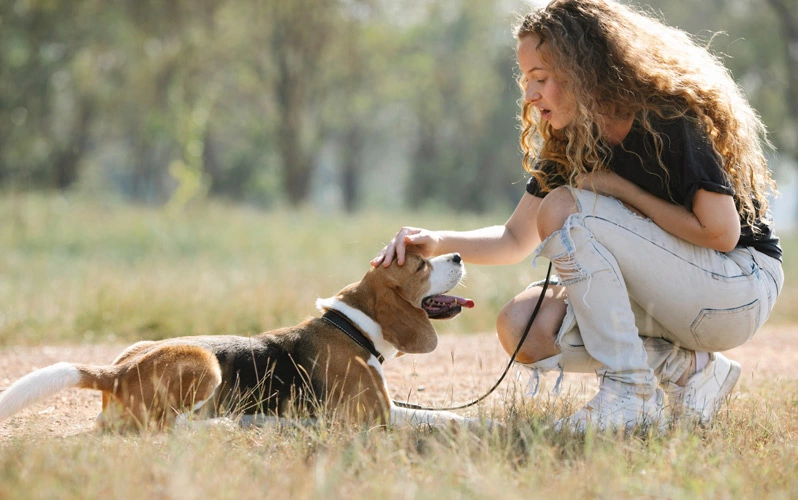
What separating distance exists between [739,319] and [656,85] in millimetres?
1158

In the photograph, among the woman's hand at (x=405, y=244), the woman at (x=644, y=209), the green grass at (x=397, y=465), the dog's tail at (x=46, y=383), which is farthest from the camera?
the woman's hand at (x=405, y=244)

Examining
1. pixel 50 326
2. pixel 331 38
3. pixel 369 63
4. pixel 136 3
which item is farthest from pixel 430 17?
pixel 50 326

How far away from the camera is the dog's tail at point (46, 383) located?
350 cm

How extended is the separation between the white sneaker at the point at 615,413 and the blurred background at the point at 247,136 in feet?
4.63

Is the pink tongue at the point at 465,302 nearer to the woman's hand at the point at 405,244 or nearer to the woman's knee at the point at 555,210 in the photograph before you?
the woman's hand at the point at 405,244

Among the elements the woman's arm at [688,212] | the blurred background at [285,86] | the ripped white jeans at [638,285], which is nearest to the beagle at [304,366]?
the ripped white jeans at [638,285]

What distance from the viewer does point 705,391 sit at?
4.15 m

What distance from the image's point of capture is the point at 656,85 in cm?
379

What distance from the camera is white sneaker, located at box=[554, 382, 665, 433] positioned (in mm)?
3605

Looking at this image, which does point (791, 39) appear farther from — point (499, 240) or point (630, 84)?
point (630, 84)

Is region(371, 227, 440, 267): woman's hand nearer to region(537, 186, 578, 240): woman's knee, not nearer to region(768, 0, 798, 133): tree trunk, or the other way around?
region(537, 186, 578, 240): woman's knee

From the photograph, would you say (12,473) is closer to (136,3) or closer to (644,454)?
(644,454)

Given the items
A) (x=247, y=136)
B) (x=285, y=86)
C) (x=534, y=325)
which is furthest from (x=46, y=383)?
(x=247, y=136)

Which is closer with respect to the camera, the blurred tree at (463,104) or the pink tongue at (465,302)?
the pink tongue at (465,302)
